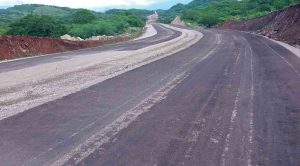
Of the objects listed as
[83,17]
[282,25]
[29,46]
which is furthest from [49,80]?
[83,17]

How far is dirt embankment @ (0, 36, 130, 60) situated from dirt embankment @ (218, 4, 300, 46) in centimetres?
1846

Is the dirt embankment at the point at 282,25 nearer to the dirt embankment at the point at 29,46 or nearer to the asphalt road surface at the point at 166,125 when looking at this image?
the dirt embankment at the point at 29,46

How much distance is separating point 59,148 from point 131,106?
4.18 meters

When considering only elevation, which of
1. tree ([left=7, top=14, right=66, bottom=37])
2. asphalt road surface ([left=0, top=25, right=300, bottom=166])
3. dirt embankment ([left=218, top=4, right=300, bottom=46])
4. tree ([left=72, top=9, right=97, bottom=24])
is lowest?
tree ([left=72, top=9, right=97, bottom=24])

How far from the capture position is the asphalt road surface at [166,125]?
8.16m

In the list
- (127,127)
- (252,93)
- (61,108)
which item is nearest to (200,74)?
(252,93)

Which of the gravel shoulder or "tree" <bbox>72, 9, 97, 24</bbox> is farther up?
the gravel shoulder

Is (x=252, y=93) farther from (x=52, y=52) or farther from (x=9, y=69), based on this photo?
(x=52, y=52)

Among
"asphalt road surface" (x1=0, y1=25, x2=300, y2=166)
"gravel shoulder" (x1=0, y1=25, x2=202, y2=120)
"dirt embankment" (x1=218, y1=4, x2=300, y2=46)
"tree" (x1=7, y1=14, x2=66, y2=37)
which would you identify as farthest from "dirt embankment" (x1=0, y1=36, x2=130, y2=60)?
"dirt embankment" (x1=218, y1=4, x2=300, y2=46)

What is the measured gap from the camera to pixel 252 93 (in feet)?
47.2

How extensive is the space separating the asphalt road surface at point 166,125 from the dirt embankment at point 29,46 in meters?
18.2

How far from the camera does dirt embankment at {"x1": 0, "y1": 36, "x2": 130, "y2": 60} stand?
3356 centimetres

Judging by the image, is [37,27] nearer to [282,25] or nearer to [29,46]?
[29,46]

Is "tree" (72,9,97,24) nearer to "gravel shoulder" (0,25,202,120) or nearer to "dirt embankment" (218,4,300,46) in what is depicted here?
"dirt embankment" (218,4,300,46)
